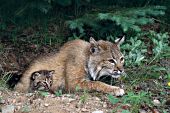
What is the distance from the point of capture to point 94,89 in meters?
8.52

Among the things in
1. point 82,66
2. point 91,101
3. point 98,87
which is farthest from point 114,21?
point 91,101

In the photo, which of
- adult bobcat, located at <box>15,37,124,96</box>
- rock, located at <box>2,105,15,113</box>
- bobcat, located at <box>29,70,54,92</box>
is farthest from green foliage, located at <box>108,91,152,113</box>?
rock, located at <box>2,105,15,113</box>

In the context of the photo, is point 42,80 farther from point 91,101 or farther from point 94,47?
point 91,101

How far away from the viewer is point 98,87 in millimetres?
8500

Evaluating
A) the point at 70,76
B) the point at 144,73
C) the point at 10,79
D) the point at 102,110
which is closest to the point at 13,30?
the point at 10,79

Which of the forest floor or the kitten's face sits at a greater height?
the kitten's face

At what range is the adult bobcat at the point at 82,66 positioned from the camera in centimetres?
863

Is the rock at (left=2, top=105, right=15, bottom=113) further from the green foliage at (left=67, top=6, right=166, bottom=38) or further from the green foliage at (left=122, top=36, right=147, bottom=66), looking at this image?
the green foliage at (left=122, top=36, right=147, bottom=66)

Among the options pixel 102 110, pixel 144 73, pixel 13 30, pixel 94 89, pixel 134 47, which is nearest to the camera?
pixel 102 110

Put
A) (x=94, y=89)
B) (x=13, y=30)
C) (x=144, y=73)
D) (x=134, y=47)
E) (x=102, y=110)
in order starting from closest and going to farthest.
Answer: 1. (x=102, y=110)
2. (x=94, y=89)
3. (x=144, y=73)
4. (x=134, y=47)
5. (x=13, y=30)

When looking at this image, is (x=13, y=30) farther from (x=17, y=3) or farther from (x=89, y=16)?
(x=89, y=16)

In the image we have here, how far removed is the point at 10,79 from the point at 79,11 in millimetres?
2232

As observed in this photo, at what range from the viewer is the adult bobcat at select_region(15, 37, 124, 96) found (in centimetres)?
863

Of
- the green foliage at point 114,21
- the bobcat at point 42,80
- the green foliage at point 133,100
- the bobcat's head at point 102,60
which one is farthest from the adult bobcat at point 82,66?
the green foliage at point 133,100
